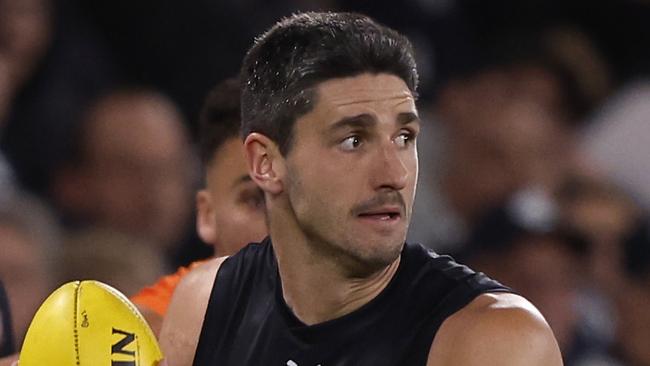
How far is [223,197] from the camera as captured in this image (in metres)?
3.91

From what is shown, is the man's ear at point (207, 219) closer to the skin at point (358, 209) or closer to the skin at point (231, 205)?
the skin at point (231, 205)

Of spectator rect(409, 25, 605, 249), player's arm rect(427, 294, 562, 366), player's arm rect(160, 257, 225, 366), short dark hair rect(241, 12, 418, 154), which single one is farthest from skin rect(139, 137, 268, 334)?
spectator rect(409, 25, 605, 249)

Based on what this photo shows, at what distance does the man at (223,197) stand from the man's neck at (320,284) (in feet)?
2.07

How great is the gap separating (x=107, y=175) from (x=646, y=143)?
7.71 ft

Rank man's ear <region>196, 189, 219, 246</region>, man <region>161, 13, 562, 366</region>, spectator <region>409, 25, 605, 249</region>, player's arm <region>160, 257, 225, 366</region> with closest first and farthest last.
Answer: man <region>161, 13, 562, 366</region> < player's arm <region>160, 257, 225, 366</region> < man's ear <region>196, 189, 219, 246</region> < spectator <region>409, 25, 605, 249</region>

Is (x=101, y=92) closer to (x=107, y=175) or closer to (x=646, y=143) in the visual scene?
(x=107, y=175)

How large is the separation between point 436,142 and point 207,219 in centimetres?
256

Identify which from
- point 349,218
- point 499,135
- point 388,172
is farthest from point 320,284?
point 499,135

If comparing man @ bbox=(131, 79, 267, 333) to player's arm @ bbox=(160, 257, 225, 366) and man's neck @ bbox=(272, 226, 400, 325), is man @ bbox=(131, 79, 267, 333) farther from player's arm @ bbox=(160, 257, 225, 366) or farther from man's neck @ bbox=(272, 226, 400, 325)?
man's neck @ bbox=(272, 226, 400, 325)

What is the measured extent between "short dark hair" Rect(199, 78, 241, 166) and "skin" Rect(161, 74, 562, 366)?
90 cm

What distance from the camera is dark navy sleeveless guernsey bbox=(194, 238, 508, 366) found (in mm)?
2871

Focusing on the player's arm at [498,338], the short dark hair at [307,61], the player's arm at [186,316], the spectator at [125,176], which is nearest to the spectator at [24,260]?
the spectator at [125,176]

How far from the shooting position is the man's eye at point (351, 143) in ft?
9.46

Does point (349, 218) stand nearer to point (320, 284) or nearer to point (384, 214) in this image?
point (384, 214)
